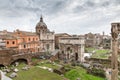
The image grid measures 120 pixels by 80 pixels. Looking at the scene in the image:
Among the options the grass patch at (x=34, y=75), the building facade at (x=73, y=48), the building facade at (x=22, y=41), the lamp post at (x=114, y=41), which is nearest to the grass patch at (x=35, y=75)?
the grass patch at (x=34, y=75)

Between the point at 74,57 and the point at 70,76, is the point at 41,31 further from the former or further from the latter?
the point at 70,76

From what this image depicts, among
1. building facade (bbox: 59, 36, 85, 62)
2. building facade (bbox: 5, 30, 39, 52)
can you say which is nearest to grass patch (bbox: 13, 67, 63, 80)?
building facade (bbox: 5, 30, 39, 52)

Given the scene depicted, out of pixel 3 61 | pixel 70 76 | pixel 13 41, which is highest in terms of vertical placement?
pixel 13 41

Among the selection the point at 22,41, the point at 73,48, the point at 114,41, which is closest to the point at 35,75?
the point at 114,41

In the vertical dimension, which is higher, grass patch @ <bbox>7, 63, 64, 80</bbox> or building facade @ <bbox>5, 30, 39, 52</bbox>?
building facade @ <bbox>5, 30, 39, 52</bbox>

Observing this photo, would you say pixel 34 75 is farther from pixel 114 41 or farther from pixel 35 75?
pixel 114 41

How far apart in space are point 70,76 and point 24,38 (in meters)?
23.0

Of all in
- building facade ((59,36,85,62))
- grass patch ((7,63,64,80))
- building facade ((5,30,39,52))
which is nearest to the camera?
grass patch ((7,63,64,80))

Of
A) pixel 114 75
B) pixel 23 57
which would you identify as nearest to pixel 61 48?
pixel 23 57

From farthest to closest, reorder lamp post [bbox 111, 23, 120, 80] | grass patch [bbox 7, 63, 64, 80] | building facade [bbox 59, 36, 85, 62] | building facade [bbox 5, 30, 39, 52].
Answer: building facade [bbox 59, 36, 85, 62] → building facade [bbox 5, 30, 39, 52] → grass patch [bbox 7, 63, 64, 80] → lamp post [bbox 111, 23, 120, 80]

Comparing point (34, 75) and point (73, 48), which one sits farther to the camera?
point (73, 48)

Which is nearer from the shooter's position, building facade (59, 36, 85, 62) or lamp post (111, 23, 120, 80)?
lamp post (111, 23, 120, 80)

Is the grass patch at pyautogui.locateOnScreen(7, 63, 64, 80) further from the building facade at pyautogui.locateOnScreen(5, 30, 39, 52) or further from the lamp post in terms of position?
the building facade at pyautogui.locateOnScreen(5, 30, 39, 52)

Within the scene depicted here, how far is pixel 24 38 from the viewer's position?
4541 centimetres
